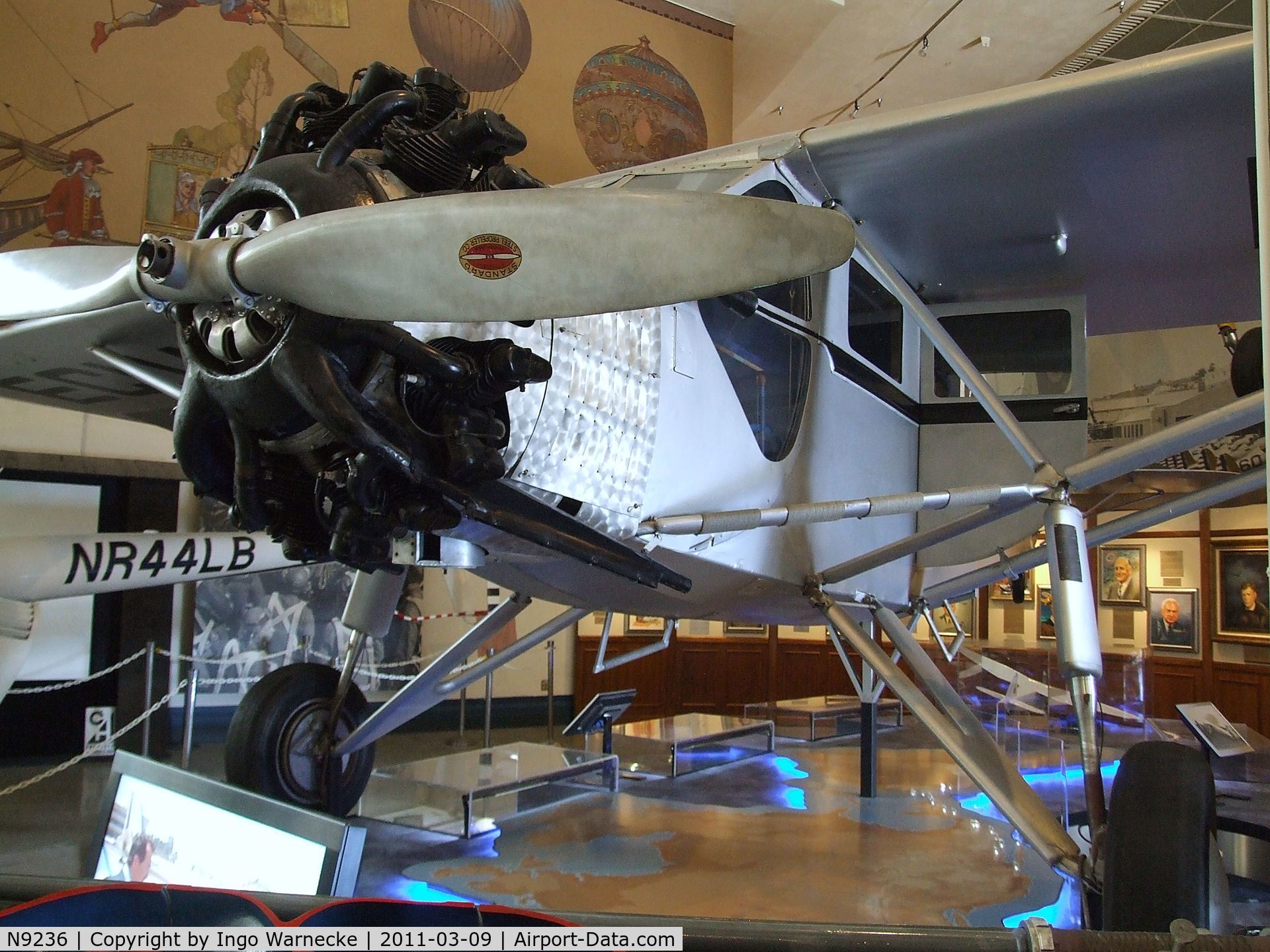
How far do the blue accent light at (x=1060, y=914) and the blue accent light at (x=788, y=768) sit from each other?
304 cm

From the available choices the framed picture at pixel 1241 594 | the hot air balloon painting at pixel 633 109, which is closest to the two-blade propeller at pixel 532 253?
the framed picture at pixel 1241 594

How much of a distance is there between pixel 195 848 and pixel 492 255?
67.9 inches

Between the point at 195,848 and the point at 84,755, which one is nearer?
the point at 195,848

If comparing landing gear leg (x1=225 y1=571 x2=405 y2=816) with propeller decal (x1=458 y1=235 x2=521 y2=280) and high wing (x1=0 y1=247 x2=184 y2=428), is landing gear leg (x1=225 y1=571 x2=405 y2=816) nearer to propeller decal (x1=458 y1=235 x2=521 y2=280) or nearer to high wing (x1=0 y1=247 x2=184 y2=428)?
high wing (x1=0 y1=247 x2=184 y2=428)

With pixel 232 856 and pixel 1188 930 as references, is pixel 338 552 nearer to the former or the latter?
pixel 232 856

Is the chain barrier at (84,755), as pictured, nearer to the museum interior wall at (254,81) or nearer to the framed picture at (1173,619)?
the museum interior wall at (254,81)

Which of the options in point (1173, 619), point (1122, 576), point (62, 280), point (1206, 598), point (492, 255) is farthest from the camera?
point (1122, 576)

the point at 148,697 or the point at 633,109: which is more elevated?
the point at 633,109

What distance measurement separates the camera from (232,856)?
2193 mm

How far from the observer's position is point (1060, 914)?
12.7 feet

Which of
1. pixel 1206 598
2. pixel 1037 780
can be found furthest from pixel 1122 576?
pixel 1037 780

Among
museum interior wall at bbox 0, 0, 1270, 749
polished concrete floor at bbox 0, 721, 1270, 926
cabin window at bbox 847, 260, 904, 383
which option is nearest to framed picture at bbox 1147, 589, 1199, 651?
museum interior wall at bbox 0, 0, 1270, 749

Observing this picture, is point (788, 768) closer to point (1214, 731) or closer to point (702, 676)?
point (1214, 731)

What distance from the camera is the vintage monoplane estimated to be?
5.78ft
